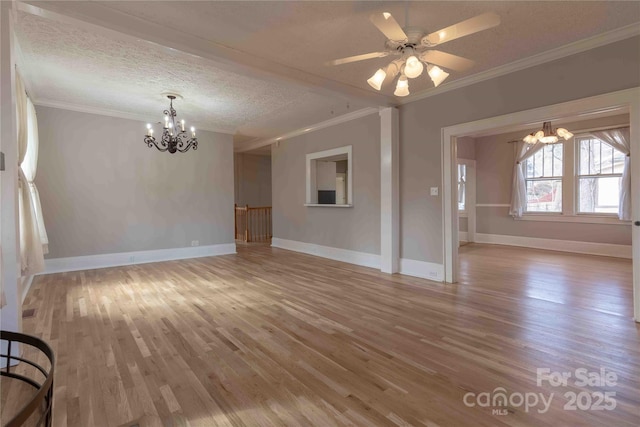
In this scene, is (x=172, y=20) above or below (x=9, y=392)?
above

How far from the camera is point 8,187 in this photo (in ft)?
7.29

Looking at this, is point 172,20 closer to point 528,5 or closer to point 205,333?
point 205,333

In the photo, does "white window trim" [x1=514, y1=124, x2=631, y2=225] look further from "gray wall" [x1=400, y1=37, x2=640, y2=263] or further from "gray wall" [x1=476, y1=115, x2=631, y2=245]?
"gray wall" [x1=400, y1=37, x2=640, y2=263]

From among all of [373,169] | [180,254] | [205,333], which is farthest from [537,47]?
[180,254]

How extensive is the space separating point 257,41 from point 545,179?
741cm

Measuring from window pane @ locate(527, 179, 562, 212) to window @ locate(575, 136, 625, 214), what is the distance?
409 millimetres

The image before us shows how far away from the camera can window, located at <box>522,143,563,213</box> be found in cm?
713

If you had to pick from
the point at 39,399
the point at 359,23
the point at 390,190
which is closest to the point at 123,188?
the point at 390,190

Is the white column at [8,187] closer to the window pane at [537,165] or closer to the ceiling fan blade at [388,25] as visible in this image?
the ceiling fan blade at [388,25]

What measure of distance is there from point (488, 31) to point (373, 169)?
285 centimetres

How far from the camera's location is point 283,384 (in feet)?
6.57

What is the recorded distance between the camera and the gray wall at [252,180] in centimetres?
1050

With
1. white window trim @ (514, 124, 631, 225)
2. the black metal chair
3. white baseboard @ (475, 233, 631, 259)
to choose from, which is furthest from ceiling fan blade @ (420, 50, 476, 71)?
white baseboard @ (475, 233, 631, 259)

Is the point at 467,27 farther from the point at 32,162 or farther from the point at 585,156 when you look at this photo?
the point at 585,156
